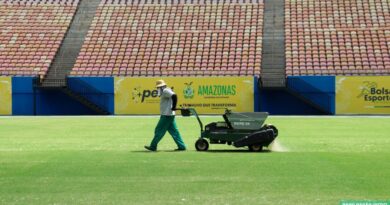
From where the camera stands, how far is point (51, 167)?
47.1 feet

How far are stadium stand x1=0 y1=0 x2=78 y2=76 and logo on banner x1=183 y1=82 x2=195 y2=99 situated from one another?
998 cm

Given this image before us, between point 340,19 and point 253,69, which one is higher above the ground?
point 340,19

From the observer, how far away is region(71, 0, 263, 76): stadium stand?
2060 inches

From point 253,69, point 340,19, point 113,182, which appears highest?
point 340,19

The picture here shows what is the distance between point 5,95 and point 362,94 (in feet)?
76.3

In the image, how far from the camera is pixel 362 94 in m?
48.4

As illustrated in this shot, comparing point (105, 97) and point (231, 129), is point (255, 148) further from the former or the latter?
point (105, 97)

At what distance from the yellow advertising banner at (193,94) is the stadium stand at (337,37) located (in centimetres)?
360

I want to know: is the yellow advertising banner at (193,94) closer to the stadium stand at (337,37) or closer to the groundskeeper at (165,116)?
the stadium stand at (337,37)

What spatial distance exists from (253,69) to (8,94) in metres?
16.4

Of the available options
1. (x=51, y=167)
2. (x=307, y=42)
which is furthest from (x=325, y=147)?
(x=307, y=42)

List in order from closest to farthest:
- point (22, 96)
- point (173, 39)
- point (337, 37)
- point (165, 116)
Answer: point (165, 116)
point (22, 96)
point (337, 37)
point (173, 39)

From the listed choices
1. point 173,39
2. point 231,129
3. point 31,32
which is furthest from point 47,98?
point 231,129

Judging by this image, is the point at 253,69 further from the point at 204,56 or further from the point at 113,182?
the point at 113,182
